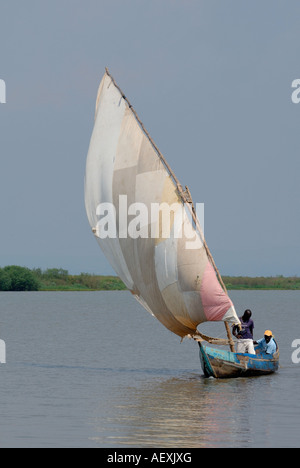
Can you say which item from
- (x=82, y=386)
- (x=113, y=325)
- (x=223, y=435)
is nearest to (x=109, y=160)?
(x=82, y=386)

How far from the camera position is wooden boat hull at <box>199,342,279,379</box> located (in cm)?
2973

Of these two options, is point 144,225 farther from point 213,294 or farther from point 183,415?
point 183,415

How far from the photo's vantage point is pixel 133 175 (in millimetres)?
30344

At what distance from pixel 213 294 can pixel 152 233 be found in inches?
111

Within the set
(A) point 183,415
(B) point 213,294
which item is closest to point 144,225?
(B) point 213,294

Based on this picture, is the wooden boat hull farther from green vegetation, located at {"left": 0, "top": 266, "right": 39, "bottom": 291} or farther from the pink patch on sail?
green vegetation, located at {"left": 0, "top": 266, "right": 39, "bottom": 291}

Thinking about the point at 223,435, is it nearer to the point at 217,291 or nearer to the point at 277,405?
the point at 277,405

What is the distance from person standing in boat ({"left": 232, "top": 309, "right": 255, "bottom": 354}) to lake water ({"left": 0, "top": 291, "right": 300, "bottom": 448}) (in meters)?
1.00

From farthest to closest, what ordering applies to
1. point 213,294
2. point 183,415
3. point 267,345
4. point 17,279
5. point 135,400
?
point 17,279 → point 267,345 → point 213,294 → point 135,400 → point 183,415

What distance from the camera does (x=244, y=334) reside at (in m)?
30.2

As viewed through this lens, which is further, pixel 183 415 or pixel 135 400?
pixel 135 400

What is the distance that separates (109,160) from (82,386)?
23.7 ft
